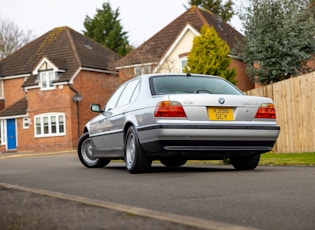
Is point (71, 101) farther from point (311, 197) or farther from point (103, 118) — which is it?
point (311, 197)

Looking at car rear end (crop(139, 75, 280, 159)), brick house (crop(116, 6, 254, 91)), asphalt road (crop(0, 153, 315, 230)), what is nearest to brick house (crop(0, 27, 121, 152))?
brick house (crop(116, 6, 254, 91))

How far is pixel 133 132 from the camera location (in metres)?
9.80

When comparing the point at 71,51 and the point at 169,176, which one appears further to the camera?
the point at 71,51

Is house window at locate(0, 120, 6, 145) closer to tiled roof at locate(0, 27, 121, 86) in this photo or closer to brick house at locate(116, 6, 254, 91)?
Answer: tiled roof at locate(0, 27, 121, 86)

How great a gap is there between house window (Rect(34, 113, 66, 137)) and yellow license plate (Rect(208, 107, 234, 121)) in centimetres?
3192

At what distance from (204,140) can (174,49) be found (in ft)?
90.2

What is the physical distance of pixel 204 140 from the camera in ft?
30.1

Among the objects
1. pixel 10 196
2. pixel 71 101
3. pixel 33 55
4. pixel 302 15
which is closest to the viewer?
pixel 10 196

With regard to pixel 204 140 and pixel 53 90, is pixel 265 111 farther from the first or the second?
pixel 53 90

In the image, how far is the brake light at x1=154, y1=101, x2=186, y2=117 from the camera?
29.8ft

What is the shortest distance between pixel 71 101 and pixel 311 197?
35.1 m

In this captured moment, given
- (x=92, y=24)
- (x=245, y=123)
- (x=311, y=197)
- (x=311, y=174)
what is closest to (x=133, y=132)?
(x=245, y=123)

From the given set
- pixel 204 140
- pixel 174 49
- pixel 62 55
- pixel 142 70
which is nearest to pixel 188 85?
pixel 204 140

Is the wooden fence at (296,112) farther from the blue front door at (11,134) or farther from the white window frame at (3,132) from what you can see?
the white window frame at (3,132)
